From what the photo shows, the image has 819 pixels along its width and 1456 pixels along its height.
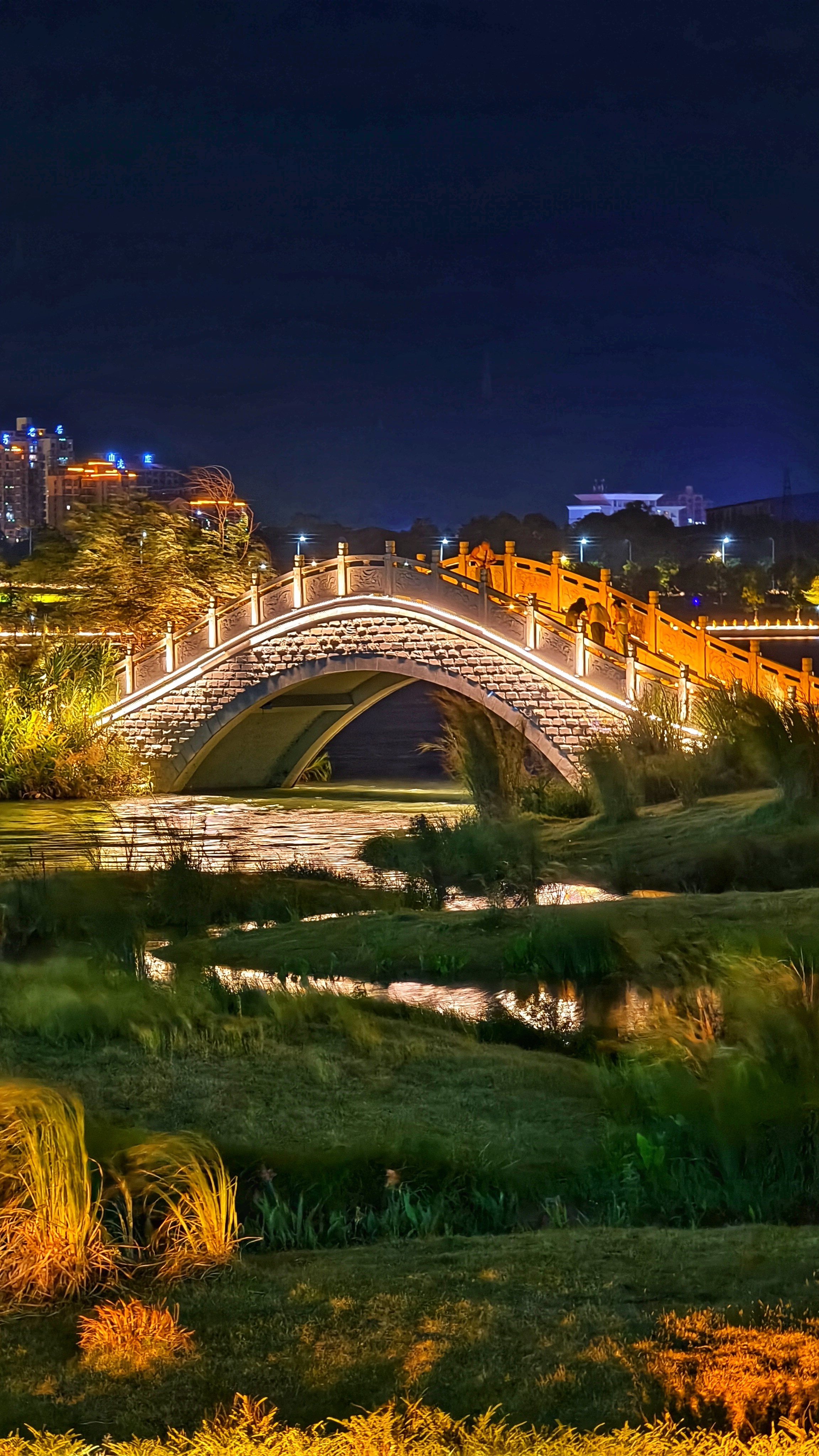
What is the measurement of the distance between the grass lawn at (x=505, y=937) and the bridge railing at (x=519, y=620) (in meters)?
9.04

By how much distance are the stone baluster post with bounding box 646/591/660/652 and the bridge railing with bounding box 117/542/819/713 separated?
0.08 feet

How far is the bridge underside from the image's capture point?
95.8 ft

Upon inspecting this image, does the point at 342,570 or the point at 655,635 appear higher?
the point at 342,570

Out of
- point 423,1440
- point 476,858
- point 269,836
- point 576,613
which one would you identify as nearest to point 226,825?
point 269,836

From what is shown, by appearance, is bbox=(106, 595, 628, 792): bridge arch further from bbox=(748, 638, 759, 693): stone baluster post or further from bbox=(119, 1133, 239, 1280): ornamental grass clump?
bbox=(119, 1133, 239, 1280): ornamental grass clump

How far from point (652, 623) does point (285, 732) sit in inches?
330

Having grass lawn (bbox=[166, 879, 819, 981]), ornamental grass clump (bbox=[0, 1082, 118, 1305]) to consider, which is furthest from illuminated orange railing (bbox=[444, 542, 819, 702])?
ornamental grass clump (bbox=[0, 1082, 118, 1305])

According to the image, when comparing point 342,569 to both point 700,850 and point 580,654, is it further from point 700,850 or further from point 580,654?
point 700,850

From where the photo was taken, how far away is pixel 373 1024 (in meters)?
8.54

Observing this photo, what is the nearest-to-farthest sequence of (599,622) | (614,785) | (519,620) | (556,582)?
(614,785) < (519,620) < (599,622) < (556,582)

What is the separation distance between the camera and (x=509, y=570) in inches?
1109

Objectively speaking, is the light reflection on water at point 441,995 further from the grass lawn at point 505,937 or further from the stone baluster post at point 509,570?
the stone baluster post at point 509,570

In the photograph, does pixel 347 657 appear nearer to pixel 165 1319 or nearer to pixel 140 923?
pixel 140 923

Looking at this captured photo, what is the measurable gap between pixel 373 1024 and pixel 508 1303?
4.08m
